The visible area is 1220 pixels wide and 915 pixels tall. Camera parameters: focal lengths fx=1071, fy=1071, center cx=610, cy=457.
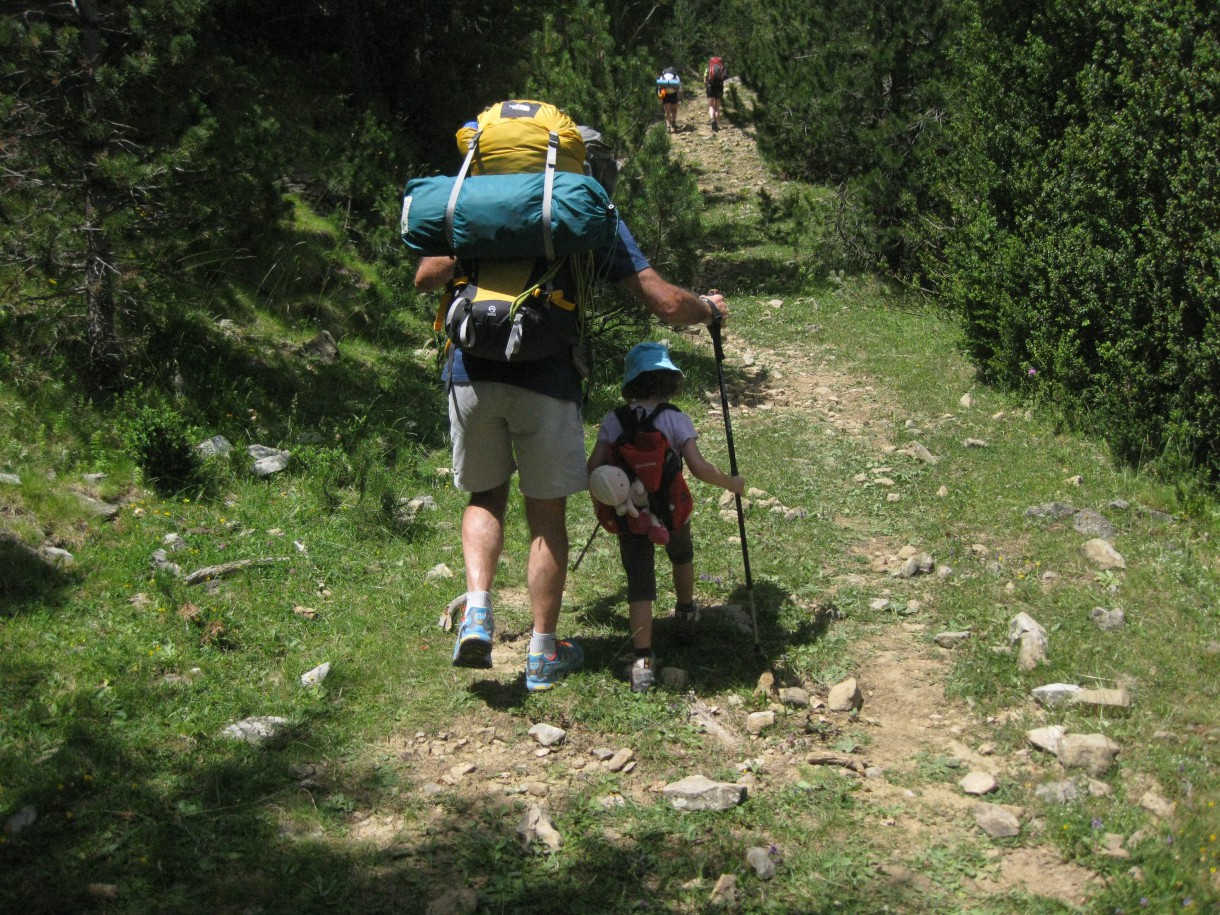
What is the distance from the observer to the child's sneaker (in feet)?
14.0

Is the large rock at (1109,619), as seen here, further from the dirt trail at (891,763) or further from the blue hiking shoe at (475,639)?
the blue hiking shoe at (475,639)

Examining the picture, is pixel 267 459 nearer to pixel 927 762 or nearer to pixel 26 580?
pixel 26 580

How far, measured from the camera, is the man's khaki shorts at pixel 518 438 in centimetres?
395


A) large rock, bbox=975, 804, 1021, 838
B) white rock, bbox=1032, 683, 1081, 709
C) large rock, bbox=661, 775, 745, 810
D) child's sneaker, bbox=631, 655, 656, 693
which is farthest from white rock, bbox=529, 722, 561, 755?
white rock, bbox=1032, 683, 1081, 709

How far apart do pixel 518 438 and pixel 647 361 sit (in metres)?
0.67

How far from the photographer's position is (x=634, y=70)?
8.98m

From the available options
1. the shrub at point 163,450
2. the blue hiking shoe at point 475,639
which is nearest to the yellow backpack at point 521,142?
the blue hiking shoe at point 475,639

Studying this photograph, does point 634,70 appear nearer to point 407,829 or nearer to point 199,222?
point 199,222

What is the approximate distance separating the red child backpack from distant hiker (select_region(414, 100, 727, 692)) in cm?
26

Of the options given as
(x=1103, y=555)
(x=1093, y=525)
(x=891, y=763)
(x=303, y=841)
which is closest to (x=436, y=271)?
(x=303, y=841)

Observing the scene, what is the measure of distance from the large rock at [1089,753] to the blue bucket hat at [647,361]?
6.53 ft

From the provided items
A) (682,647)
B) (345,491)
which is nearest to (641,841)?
(682,647)

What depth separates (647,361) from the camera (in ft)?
14.3

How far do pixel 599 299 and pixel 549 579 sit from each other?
16.4 feet
